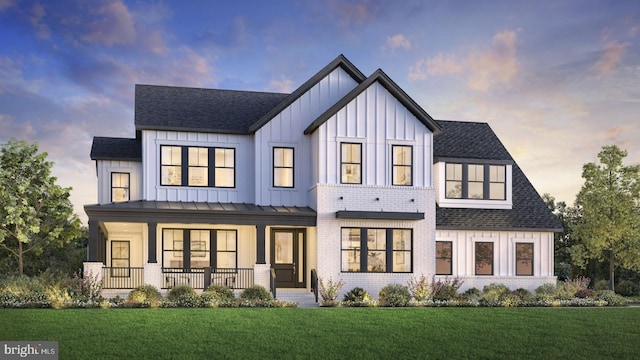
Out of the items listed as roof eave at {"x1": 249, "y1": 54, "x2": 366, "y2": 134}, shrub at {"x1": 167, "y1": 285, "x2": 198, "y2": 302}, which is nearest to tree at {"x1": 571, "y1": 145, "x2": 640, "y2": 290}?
roof eave at {"x1": 249, "y1": 54, "x2": 366, "y2": 134}

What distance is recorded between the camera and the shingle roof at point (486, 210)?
98.7ft

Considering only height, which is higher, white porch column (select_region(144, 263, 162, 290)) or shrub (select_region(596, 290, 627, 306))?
white porch column (select_region(144, 263, 162, 290))

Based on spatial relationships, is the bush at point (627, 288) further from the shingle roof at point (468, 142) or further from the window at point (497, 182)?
the shingle roof at point (468, 142)

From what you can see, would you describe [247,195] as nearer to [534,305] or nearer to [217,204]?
[217,204]

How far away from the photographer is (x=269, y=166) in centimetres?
2861

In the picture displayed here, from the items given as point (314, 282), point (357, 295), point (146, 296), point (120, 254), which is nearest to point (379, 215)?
point (357, 295)

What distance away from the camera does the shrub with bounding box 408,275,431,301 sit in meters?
26.1

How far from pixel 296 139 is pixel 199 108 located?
176 inches

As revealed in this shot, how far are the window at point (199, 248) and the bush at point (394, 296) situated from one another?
661 centimetres

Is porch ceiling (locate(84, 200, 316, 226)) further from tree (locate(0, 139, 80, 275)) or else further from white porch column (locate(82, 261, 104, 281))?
tree (locate(0, 139, 80, 275))

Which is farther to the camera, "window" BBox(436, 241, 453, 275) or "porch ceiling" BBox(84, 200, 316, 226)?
"window" BBox(436, 241, 453, 275)

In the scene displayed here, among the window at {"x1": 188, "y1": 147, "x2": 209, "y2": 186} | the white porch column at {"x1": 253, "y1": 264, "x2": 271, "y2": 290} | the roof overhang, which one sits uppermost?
the window at {"x1": 188, "y1": 147, "x2": 209, "y2": 186}

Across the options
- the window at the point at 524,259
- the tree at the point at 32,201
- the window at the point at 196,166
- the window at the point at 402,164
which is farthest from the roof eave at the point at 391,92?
the tree at the point at 32,201

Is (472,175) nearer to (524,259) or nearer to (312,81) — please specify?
(524,259)
